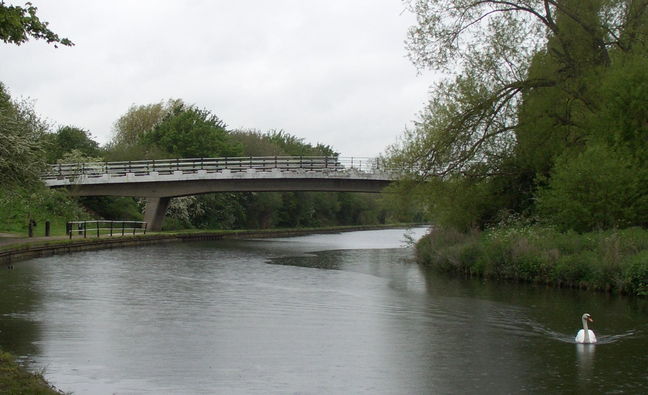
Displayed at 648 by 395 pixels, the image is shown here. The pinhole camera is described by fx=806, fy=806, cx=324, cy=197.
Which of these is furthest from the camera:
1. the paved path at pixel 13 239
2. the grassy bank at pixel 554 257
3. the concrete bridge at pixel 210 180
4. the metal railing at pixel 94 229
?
the concrete bridge at pixel 210 180

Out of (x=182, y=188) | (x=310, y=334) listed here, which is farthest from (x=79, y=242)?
(x=310, y=334)

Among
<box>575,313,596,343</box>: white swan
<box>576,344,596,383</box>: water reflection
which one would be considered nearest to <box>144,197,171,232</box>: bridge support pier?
<box>575,313,596,343</box>: white swan

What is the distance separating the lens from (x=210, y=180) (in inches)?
2175

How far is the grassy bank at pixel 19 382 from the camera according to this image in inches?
374

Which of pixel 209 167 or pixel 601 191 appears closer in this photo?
pixel 601 191

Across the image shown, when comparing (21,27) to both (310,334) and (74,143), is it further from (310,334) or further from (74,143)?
(74,143)

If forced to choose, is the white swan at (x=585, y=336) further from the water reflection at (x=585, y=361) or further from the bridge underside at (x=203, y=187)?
the bridge underside at (x=203, y=187)

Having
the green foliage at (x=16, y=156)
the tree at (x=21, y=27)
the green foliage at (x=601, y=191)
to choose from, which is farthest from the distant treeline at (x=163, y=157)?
the tree at (x=21, y=27)

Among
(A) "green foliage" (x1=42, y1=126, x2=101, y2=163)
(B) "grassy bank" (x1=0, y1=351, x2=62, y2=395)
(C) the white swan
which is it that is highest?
(A) "green foliage" (x1=42, y1=126, x2=101, y2=163)

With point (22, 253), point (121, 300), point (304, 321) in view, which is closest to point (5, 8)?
point (304, 321)

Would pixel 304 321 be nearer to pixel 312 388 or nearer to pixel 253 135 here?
pixel 312 388

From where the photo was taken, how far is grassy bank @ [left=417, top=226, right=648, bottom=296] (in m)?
24.0

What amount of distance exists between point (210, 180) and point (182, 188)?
2091mm

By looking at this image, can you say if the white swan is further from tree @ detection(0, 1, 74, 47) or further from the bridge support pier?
the bridge support pier
